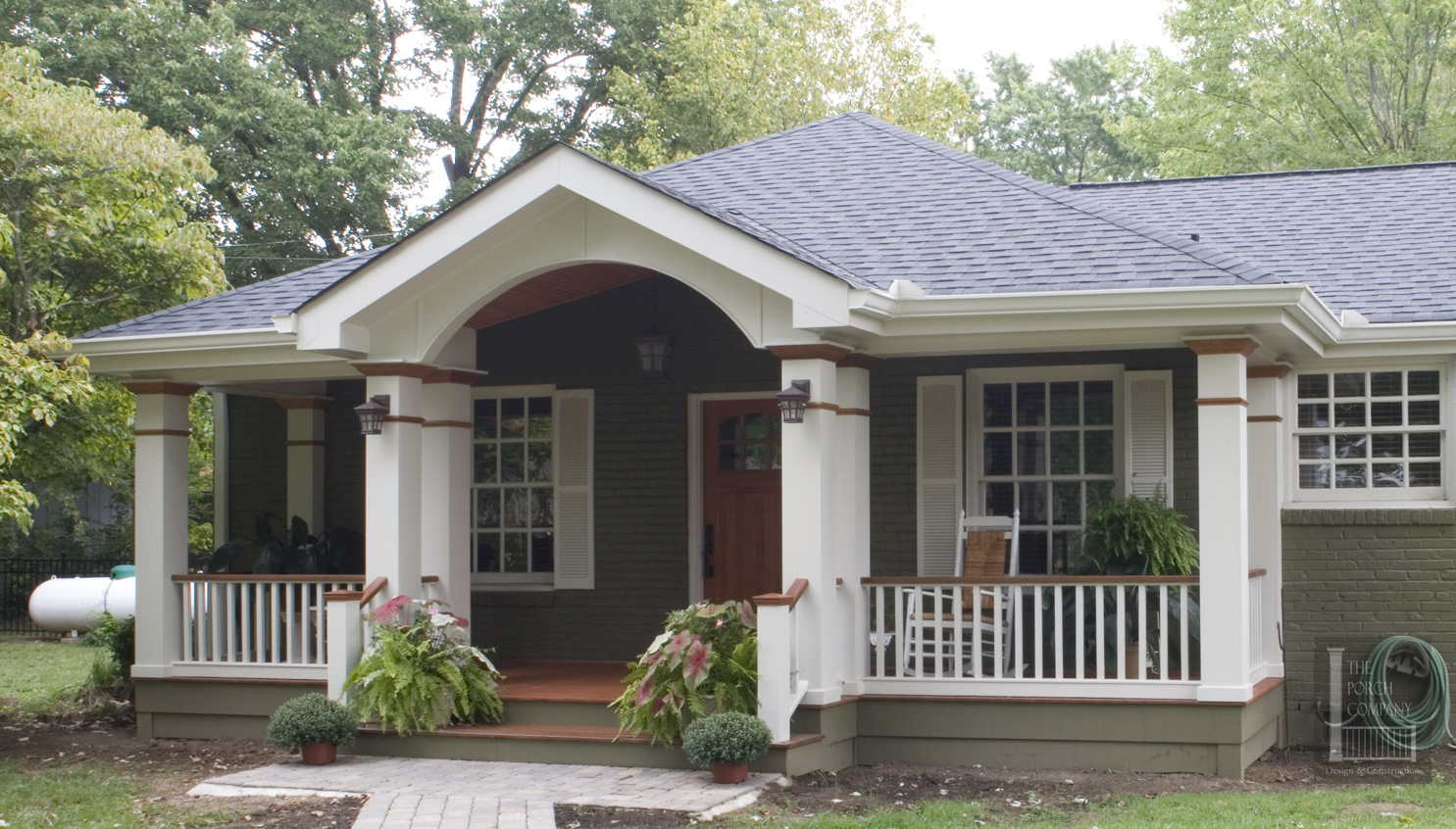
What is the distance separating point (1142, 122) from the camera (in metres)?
24.7

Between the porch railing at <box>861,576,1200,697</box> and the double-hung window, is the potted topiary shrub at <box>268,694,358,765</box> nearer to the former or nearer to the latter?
the double-hung window

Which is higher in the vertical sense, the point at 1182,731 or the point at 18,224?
the point at 18,224

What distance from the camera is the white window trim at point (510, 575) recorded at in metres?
10.7

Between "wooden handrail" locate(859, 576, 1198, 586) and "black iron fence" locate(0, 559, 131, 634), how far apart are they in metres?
15.8

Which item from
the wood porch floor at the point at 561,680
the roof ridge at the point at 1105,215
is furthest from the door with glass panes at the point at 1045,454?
the wood porch floor at the point at 561,680

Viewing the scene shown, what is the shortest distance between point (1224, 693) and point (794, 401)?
2732 mm

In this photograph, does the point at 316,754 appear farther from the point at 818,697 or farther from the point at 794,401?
the point at 794,401

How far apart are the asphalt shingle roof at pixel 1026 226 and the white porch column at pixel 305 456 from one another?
3.34 ft

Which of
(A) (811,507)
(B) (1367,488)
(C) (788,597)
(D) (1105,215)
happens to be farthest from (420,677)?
(B) (1367,488)

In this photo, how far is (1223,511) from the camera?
7738 mm

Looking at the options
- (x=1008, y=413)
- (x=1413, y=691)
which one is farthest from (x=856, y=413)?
(x=1413, y=691)

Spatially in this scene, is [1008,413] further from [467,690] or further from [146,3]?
[146,3]

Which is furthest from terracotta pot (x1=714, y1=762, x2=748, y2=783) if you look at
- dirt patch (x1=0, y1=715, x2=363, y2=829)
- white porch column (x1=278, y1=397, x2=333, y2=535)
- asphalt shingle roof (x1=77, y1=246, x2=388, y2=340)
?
white porch column (x1=278, y1=397, x2=333, y2=535)

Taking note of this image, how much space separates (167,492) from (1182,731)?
656 cm
